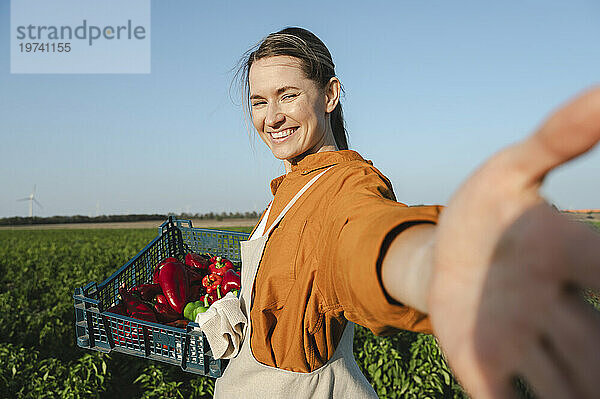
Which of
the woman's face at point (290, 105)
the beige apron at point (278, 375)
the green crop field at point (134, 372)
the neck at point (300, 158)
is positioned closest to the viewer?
the beige apron at point (278, 375)

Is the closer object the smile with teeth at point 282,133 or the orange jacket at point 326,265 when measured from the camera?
the orange jacket at point 326,265

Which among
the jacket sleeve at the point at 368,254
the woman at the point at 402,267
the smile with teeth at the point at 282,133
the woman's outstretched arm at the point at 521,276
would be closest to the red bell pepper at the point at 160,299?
the woman at the point at 402,267

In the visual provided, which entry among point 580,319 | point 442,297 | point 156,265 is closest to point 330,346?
point 442,297

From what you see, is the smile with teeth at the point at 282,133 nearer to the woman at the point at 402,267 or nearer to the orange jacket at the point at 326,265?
the woman at the point at 402,267

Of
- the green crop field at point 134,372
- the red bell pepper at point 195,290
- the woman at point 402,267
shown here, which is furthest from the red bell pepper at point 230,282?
the green crop field at point 134,372

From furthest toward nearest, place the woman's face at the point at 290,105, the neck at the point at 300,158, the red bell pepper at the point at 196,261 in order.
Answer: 1. the red bell pepper at the point at 196,261
2. the neck at the point at 300,158
3. the woman's face at the point at 290,105

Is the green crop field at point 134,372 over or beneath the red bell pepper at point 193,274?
beneath

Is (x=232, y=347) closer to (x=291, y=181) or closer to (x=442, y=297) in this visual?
(x=291, y=181)

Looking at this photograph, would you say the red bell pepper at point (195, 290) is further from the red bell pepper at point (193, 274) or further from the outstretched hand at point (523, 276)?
the outstretched hand at point (523, 276)

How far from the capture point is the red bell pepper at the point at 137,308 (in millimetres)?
2108

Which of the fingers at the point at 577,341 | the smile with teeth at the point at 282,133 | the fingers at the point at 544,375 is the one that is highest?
the smile with teeth at the point at 282,133

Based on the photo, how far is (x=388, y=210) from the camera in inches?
30.5

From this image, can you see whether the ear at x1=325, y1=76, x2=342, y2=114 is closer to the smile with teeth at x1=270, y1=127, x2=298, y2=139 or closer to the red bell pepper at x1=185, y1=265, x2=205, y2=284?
the smile with teeth at x1=270, y1=127, x2=298, y2=139

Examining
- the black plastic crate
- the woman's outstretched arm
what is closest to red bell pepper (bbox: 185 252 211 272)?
the black plastic crate
